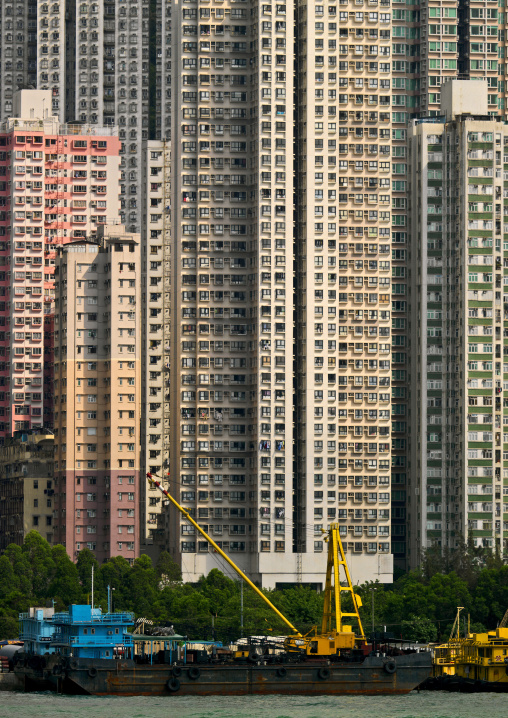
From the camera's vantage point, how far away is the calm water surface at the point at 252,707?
156125 millimetres

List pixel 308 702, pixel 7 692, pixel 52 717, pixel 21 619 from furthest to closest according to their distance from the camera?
pixel 21 619 < pixel 7 692 < pixel 308 702 < pixel 52 717

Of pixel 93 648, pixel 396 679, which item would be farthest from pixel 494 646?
pixel 93 648

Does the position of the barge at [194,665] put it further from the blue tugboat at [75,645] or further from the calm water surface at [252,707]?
the calm water surface at [252,707]

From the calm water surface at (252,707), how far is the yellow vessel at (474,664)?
565 centimetres

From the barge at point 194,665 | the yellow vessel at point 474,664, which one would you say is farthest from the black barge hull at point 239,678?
the yellow vessel at point 474,664

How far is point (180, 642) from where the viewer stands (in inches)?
7101

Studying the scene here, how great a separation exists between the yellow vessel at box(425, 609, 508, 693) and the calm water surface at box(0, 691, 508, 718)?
565 centimetres

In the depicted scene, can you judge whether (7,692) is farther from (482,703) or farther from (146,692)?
(482,703)

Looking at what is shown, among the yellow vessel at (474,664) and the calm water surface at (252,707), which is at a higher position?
the yellow vessel at (474,664)

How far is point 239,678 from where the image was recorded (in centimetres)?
17200

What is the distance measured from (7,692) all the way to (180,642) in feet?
53.5

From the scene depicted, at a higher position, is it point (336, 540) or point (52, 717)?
point (336, 540)

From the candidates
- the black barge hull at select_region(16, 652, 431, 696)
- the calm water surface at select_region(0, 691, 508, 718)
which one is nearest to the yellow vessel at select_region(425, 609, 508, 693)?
the calm water surface at select_region(0, 691, 508, 718)

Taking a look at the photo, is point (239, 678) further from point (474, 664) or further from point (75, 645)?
point (474, 664)
